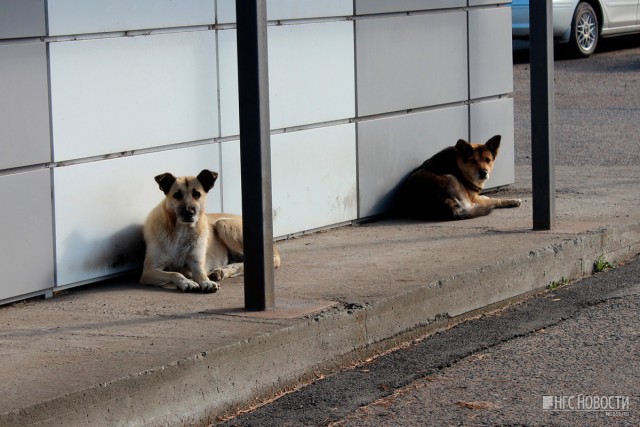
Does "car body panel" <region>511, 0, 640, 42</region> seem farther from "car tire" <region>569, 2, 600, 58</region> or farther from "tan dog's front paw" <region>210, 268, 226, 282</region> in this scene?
"tan dog's front paw" <region>210, 268, 226, 282</region>

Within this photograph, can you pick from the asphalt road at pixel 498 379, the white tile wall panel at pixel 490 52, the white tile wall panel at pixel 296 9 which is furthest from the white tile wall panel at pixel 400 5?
the asphalt road at pixel 498 379

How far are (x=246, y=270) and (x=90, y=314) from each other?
2.95 ft

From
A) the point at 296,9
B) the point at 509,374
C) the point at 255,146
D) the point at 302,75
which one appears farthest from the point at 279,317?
the point at 296,9

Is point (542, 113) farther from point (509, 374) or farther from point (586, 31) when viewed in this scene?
point (586, 31)

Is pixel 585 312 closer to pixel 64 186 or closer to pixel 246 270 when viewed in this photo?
pixel 246 270

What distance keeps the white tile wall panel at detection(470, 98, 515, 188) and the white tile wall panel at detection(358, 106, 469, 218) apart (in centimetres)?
38

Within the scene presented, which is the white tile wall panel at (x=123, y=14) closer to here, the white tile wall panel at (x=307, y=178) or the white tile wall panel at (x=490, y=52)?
the white tile wall panel at (x=307, y=178)

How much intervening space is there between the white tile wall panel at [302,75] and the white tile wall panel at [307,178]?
0.13m

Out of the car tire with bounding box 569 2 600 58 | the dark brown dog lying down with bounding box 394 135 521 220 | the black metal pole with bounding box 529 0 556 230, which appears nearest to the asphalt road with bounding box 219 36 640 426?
the black metal pole with bounding box 529 0 556 230

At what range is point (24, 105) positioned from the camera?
6898 mm

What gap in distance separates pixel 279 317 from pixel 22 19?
2.27 meters

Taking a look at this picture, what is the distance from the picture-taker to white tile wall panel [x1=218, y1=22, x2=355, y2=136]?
8258 mm

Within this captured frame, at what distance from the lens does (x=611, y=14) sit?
22281 millimetres

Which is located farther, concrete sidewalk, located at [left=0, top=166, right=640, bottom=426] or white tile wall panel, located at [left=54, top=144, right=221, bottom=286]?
white tile wall panel, located at [left=54, top=144, right=221, bottom=286]
